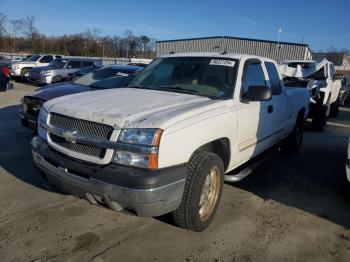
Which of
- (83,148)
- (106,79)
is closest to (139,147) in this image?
(83,148)

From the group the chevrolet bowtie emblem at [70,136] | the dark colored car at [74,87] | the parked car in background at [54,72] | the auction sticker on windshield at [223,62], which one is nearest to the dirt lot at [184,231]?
the chevrolet bowtie emblem at [70,136]

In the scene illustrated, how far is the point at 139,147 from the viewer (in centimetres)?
290

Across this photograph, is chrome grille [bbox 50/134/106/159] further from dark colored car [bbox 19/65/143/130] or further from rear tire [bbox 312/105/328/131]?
rear tire [bbox 312/105/328/131]

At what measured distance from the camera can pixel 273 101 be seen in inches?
193

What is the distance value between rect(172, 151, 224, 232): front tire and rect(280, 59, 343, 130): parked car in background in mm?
5742

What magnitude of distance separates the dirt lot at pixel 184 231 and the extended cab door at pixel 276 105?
78 centimetres

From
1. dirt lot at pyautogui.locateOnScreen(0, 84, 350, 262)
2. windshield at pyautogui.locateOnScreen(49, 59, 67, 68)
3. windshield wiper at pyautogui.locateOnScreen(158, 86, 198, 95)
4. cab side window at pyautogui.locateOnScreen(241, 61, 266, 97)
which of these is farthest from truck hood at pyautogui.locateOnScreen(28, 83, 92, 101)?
windshield at pyautogui.locateOnScreen(49, 59, 67, 68)

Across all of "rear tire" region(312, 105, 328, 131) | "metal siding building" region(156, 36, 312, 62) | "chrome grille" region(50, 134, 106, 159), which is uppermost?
"metal siding building" region(156, 36, 312, 62)

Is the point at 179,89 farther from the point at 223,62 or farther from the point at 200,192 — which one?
the point at 200,192

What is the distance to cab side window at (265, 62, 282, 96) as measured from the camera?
5.09 m

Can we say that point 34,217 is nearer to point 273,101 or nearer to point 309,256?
point 309,256

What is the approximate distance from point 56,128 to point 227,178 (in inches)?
76.8

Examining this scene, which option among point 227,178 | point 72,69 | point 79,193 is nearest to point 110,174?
point 79,193

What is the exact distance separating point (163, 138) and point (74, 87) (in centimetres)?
469
